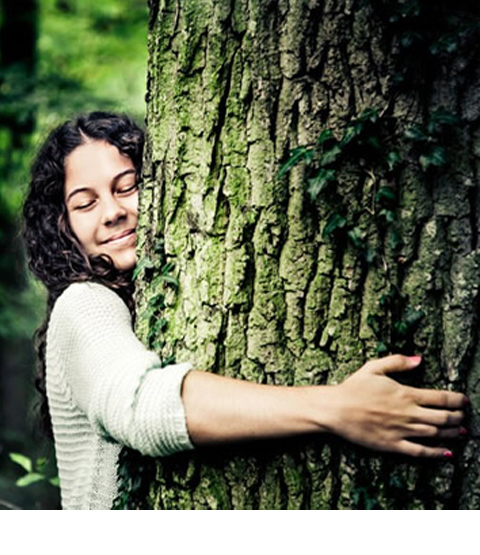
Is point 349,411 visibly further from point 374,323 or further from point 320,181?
point 320,181

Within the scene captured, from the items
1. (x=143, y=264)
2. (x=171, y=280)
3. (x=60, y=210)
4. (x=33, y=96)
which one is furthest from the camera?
(x=33, y=96)

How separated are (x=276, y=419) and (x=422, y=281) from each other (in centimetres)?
51

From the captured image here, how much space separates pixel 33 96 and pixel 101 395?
13.5 ft

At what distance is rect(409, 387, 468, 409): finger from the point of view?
179 cm

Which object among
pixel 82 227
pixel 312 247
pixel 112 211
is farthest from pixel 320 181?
pixel 82 227

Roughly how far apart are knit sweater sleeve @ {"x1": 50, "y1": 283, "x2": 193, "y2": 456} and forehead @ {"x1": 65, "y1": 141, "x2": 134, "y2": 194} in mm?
540

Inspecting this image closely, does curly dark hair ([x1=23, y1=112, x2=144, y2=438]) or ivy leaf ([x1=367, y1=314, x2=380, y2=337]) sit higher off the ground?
curly dark hair ([x1=23, y1=112, x2=144, y2=438])

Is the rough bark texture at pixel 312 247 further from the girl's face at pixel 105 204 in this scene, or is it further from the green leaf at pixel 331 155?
the girl's face at pixel 105 204

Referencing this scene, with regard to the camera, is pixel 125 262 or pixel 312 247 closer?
pixel 312 247

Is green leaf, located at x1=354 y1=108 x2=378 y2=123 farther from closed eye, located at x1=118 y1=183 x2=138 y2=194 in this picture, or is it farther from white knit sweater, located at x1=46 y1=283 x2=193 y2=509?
closed eye, located at x1=118 y1=183 x2=138 y2=194

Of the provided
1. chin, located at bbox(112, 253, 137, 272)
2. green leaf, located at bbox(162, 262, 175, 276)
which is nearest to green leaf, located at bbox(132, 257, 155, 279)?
green leaf, located at bbox(162, 262, 175, 276)

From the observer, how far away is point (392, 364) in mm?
1786
